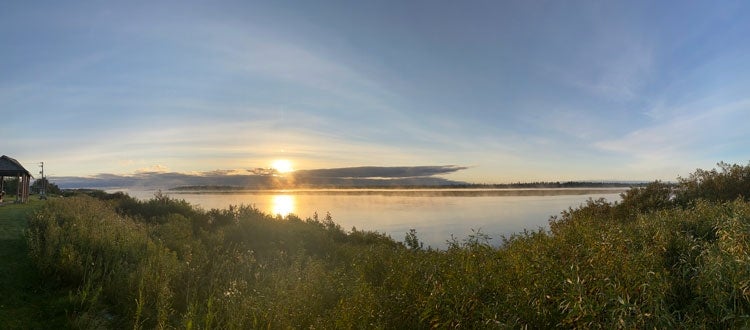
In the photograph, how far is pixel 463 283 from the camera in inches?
246

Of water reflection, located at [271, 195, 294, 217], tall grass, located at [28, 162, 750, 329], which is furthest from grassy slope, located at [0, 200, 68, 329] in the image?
water reflection, located at [271, 195, 294, 217]

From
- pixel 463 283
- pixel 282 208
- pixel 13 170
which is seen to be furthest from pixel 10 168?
pixel 463 283

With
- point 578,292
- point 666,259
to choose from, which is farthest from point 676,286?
point 578,292

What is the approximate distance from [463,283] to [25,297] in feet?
29.2

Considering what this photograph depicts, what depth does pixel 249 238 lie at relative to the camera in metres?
18.5

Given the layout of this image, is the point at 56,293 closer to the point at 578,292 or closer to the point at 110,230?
the point at 110,230

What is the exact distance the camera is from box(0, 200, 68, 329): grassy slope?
24.5 ft

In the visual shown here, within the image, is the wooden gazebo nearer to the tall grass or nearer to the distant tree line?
the tall grass

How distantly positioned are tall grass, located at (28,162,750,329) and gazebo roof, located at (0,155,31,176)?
73.8ft

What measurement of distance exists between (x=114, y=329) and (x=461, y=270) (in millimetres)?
6626

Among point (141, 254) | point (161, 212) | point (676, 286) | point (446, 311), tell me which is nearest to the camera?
point (446, 311)

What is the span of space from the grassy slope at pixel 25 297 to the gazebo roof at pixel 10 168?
83.5 feet

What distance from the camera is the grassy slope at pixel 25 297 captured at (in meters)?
7.48

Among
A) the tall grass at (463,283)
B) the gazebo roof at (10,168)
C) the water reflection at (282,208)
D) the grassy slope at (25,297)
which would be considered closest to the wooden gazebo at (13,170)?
the gazebo roof at (10,168)
